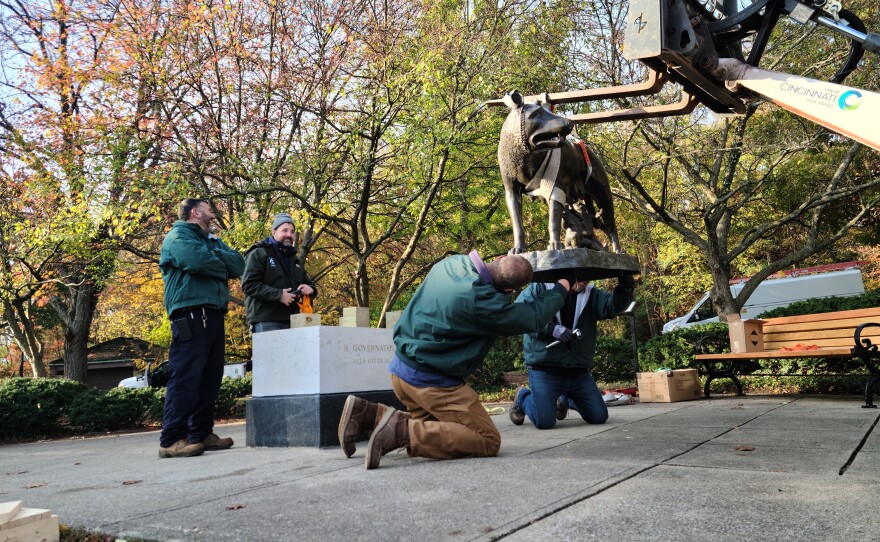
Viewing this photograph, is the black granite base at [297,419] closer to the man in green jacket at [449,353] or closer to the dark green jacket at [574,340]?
the man in green jacket at [449,353]

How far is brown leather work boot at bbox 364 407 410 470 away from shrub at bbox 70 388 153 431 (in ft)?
26.6

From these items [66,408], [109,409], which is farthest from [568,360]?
[66,408]

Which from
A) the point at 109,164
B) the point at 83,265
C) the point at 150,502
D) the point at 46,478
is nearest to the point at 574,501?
the point at 150,502

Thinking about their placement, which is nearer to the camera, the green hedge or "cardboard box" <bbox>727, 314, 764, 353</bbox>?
"cardboard box" <bbox>727, 314, 764, 353</bbox>

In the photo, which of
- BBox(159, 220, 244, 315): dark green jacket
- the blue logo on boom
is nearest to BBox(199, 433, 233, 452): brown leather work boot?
BBox(159, 220, 244, 315): dark green jacket

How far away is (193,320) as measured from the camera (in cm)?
521

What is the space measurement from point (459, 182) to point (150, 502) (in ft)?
34.2

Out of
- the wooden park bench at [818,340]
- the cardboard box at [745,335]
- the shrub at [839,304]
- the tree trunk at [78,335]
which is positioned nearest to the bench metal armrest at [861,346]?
the wooden park bench at [818,340]

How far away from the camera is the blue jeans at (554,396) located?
229 inches

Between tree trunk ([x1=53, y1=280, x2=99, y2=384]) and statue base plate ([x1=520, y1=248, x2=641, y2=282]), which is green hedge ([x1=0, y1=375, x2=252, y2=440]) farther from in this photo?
statue base plate ([x1=520, y1=248, x2=641, y2=282])

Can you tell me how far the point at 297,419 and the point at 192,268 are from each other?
1568mm

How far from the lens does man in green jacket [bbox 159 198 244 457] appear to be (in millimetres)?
5133

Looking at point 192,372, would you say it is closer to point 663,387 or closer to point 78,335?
point 663,387

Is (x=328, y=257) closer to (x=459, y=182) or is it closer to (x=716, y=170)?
(x=459, y=182)
